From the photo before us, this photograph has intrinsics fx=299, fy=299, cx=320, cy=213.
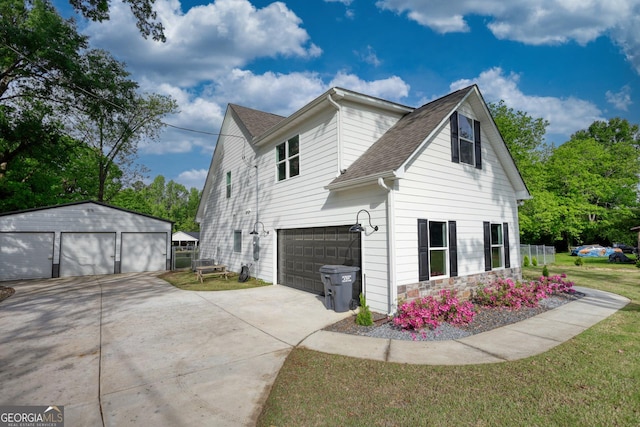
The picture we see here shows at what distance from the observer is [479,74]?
1542 centimetres

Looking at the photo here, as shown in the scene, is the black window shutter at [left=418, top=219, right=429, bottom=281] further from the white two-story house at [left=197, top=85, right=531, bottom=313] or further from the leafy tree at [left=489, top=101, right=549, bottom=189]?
the leafy tree at [left=489, top=101, right=549, bottom=189]

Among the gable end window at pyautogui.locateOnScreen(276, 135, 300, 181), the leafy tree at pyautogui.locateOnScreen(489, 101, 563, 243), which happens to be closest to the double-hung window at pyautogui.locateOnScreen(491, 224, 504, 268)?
the gable end window at pyautogui.locateOnScreen(276, 135, 300, 181)

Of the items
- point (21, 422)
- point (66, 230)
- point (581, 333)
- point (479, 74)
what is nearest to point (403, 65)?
point (479, 74)

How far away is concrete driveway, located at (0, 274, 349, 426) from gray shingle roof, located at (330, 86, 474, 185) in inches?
146

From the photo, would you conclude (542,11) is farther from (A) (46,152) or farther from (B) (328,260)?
(A) (46,152)

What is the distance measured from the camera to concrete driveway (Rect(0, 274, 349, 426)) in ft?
11.0

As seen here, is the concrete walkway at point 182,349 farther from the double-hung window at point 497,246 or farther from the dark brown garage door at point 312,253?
the double-hung window at point 497,246

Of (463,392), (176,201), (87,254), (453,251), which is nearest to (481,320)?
(453,251)

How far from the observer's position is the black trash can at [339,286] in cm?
730

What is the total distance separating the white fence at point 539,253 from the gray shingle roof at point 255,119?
18.1 metres

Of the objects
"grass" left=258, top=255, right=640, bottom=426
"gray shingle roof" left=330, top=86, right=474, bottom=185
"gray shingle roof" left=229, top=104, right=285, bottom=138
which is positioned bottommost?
"grass" left=258, top=255, right=640, bottom=426

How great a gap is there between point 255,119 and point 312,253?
337 inches

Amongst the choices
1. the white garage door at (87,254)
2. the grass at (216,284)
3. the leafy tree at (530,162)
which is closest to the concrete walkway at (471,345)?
the grass at (216,284)

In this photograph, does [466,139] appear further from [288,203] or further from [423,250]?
[288,203]
